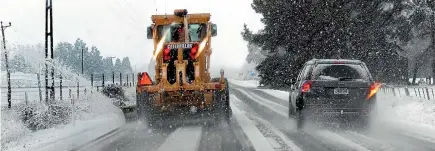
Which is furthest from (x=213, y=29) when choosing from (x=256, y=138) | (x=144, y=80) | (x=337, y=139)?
(x=337, y=139)

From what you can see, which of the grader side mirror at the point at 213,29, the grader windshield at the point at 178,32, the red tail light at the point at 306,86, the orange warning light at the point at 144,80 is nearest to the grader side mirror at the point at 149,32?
the grader windshield at the point at 178,32

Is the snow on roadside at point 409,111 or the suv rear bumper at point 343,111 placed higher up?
the suv rear bumper at point 343,111

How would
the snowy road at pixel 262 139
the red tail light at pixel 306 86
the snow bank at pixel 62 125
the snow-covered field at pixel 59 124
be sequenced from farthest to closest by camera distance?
the red tail light at pixel 306 86 < the snow bank at pixel 62 125 < the snow-covered field at pixel 59 124 < the snowy road at pixel 262 139

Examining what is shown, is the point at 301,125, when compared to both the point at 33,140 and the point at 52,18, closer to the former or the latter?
the point at 33,140

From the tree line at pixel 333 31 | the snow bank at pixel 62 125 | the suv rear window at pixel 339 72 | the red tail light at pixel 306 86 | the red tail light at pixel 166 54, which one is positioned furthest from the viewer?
the tree line at pixel 333 31

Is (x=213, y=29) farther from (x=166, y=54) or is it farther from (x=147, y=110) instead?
(x=147, y=110)

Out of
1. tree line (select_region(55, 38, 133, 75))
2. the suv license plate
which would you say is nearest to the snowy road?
the suv license plate

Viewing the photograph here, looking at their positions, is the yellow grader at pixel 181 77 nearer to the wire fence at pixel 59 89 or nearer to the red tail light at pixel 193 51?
the red tail light at pixel 193 51

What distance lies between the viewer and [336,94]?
38.7 ft

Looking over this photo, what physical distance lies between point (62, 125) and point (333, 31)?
27.8m

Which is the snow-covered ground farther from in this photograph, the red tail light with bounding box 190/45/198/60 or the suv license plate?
the suv license plate

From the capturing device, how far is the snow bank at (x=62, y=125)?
34.6ft

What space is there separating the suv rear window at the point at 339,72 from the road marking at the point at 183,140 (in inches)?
123

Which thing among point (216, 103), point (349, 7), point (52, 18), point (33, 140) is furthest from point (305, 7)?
point (33, 140)
